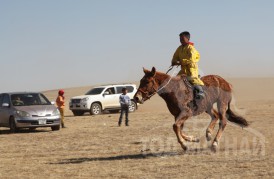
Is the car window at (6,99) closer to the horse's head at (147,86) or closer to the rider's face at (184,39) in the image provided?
the horse's head at (147,86)

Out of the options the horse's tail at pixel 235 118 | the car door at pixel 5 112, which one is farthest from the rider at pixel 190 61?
the car door at pixel 5 112

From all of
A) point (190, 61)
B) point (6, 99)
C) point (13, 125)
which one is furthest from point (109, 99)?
point (190, 61)

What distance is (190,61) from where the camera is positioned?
1223 centimetres

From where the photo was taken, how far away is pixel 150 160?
11500mm

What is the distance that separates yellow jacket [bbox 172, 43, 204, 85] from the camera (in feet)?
40.1

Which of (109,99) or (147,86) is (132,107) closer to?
(109,99)

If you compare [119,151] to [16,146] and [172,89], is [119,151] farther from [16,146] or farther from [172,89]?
[16,146]

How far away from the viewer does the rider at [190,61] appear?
40.1 feet

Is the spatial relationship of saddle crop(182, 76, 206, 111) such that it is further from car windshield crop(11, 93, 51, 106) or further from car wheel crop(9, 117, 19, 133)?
car windshield crop(11, 93, 51, 106)

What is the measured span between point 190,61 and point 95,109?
2391cm

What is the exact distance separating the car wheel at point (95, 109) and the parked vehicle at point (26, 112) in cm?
1231

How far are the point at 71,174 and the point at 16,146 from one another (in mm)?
6326

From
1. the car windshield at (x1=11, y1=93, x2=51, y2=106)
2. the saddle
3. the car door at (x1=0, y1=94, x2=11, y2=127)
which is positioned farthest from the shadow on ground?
the car windshield at (x1=11, y1=93, x2=51, y2=106)

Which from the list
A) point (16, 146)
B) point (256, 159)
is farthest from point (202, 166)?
point (16, 146)
